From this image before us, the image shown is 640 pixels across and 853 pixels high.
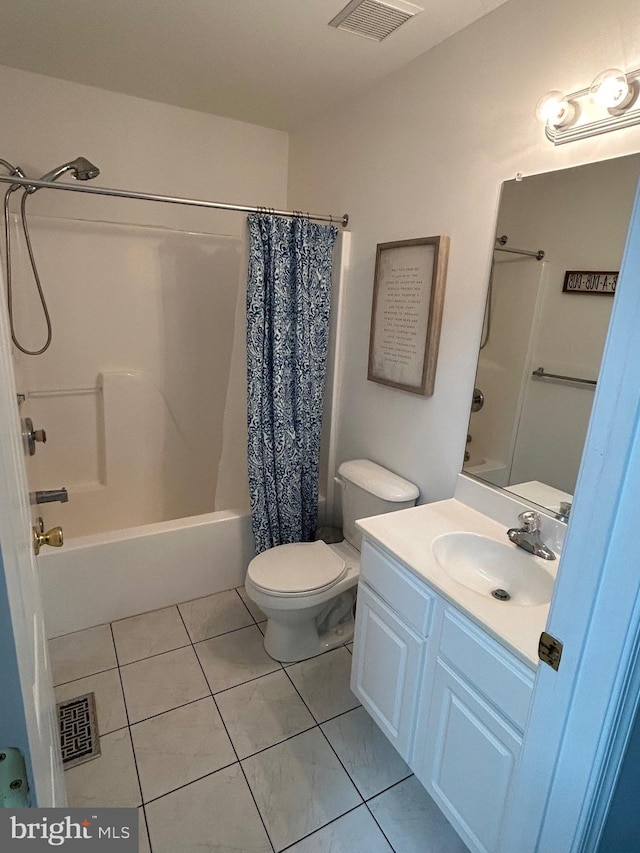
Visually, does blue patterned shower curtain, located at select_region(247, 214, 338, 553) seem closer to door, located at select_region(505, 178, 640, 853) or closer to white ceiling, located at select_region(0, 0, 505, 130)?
white ceiling, located at select_region(0, 0, 505, 130)

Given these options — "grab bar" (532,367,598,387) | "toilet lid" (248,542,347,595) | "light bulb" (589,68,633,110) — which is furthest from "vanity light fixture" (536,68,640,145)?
"toilet lid" (248,542,347,595)

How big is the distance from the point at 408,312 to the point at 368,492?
2.54 feet

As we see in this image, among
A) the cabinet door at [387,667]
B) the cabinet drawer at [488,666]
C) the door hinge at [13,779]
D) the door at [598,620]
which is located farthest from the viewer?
the cabinet door at [387,667]

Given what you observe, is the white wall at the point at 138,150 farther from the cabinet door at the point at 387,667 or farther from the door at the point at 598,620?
the door at the point at 598,620

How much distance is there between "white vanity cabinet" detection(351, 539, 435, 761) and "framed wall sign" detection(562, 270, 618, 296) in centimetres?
97

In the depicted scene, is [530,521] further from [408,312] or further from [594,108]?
[594,108]

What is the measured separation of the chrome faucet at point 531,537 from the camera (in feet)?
4.61

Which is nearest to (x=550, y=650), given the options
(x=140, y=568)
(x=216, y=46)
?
(x=140, y=568)

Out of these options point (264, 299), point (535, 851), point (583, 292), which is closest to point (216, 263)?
point (264, 299)

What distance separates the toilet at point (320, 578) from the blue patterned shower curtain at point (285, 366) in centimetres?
27

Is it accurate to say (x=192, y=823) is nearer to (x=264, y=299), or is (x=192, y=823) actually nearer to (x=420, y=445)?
(x=420, y=445)

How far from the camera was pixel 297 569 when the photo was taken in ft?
6.30

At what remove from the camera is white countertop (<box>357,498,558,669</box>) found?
1066 millimetres

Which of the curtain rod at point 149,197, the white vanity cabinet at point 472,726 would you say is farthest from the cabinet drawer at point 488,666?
the curtain rod at point 149,197
